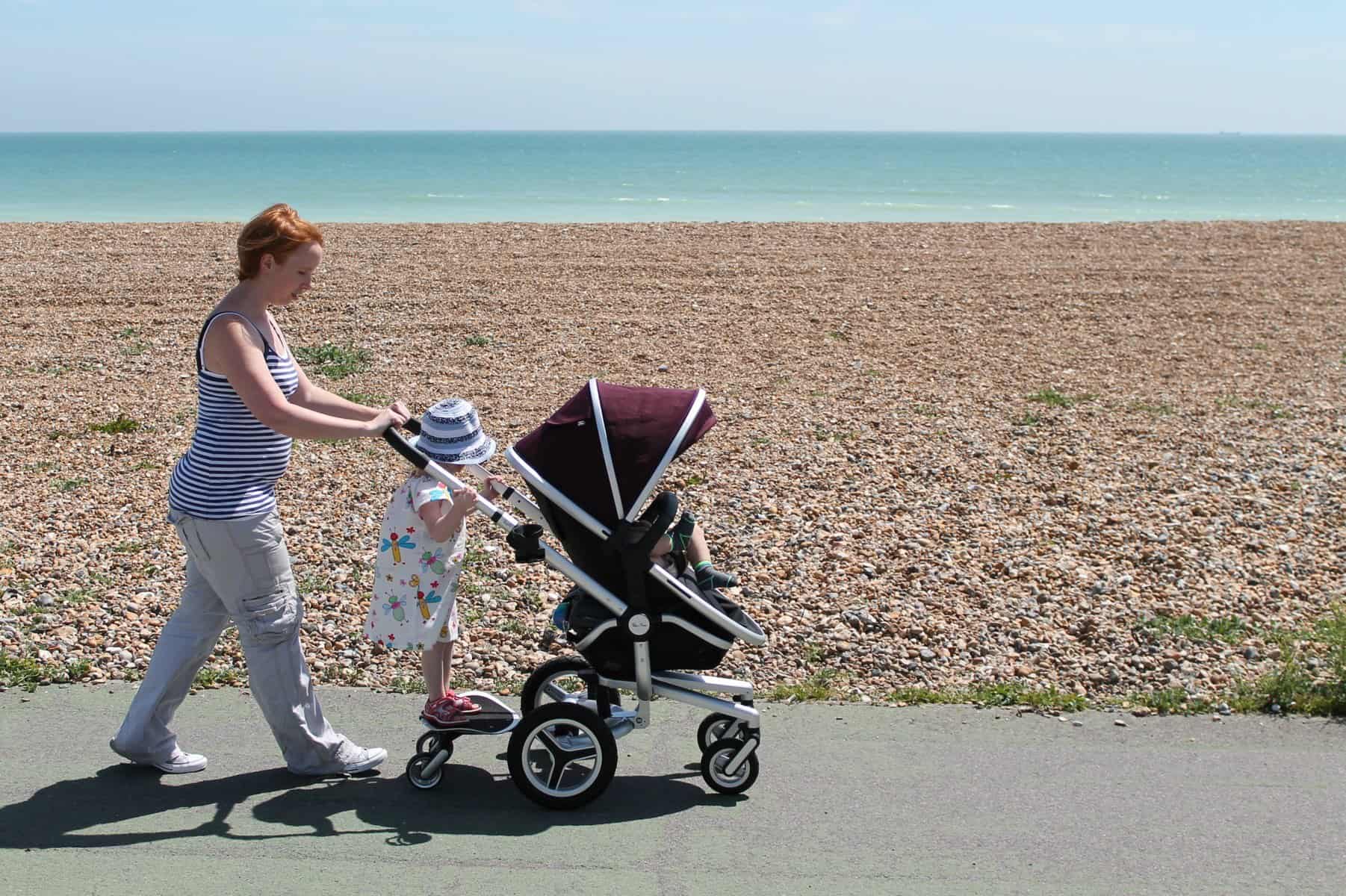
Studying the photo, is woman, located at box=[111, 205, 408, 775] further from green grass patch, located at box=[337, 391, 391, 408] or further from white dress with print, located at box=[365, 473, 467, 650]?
green grass patch, located at box=[337, 391, 391, 408]

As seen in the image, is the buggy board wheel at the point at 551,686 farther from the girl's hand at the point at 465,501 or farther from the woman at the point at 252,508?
the girl's hand at the point at 465,501

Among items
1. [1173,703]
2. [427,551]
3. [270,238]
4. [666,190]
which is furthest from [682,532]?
[666,190]

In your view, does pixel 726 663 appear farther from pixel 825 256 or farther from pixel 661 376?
pixel 825 256

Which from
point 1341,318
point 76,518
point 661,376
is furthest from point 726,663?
point 1341,318

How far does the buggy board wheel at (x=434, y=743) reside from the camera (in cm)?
425

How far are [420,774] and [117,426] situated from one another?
6086 mm

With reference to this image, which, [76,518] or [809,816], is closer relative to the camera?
[809,816]

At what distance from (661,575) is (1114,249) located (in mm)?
15160

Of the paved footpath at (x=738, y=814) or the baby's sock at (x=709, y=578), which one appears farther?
the baby's sock at (x=709, y=578)

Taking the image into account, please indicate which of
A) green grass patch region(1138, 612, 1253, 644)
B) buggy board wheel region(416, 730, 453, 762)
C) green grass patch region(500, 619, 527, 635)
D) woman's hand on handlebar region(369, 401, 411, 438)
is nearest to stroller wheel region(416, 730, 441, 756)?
buggy board wheel region(416, 730, 453, 762)

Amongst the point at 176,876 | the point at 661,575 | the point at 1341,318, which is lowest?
the point at 176,876

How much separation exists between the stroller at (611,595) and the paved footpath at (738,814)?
14 cm

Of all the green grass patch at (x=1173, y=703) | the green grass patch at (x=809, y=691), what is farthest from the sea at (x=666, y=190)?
the green grass patch at (x=1173, y=703)

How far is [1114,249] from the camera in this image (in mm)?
17578
